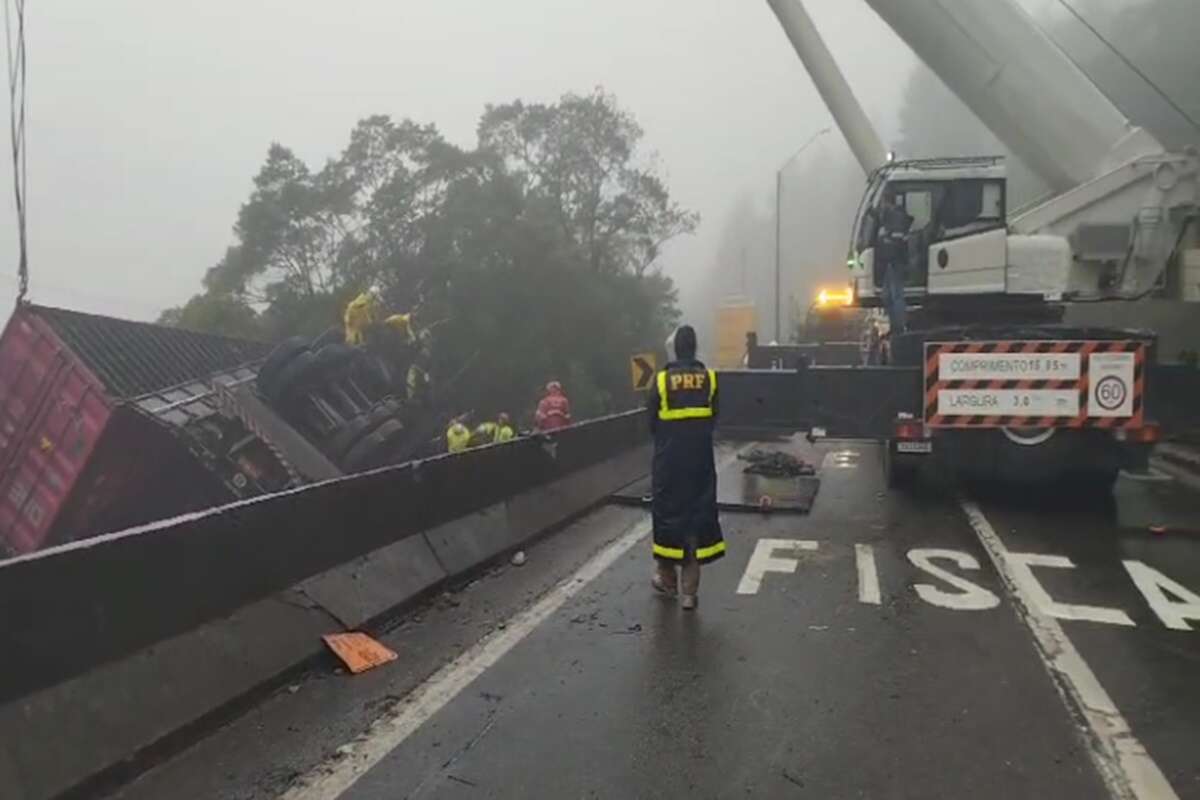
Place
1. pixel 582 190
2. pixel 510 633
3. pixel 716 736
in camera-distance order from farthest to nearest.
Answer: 1. pixel 582 190
2. pixel 510 633
3. pixel 716 736

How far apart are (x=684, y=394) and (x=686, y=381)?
86 mm

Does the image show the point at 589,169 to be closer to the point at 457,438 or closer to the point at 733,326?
the point at 733,326

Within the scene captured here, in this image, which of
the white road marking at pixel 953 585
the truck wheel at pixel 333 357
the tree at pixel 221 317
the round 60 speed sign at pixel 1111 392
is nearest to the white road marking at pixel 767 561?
the white road marking at pixel 953 585

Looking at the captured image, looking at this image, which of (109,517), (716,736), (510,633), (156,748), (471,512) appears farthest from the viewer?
(109,517)

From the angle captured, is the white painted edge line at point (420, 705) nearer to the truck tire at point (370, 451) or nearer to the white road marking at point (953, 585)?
the white road marking at point (953, 585)

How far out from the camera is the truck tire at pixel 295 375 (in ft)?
54.9

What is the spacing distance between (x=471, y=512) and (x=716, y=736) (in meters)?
3.99

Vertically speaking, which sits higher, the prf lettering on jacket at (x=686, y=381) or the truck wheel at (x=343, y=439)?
the prf lettering on jacket at (x=686, y=381)

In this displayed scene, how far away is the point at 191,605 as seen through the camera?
4602 mm

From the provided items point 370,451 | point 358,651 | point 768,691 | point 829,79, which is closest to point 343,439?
point 370,451

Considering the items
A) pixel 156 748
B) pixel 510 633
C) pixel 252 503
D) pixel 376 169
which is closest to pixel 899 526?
pixel 510 633

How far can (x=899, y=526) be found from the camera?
9586 mm

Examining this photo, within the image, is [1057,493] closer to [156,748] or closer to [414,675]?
[414,675]

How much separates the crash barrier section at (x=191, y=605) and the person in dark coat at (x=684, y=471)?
1555 mm
